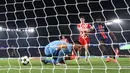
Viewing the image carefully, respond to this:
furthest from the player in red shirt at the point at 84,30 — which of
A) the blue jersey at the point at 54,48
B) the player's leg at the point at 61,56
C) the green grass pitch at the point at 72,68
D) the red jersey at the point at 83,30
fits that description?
the green grass pitch at the point at 72,68

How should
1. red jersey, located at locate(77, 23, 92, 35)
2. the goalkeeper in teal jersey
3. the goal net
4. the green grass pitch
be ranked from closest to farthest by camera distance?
the green grass pitch → the goal net → the goalkeeper in teal jersey → red jersey, located at locate(77, 23, 92, 35)

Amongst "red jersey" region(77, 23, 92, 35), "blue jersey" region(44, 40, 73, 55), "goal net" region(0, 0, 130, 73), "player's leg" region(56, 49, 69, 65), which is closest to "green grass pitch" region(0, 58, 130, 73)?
"goal net" region(0, 0, 130, 73)

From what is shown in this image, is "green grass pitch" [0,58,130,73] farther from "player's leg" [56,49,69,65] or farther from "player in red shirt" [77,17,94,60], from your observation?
"player in red shirt" [77,17,94,60]

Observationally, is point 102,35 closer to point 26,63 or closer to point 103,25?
point 103,25

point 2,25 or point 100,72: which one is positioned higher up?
point 2,25

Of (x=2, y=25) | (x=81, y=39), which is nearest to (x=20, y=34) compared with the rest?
(x=2, y=25)

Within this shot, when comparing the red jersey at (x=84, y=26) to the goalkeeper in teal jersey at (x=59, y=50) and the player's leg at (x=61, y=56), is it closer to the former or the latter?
the goalkeeper in teal jersey at (x=59, y=50)

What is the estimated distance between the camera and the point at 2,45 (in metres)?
12.3

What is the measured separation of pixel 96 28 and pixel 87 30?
23 cm

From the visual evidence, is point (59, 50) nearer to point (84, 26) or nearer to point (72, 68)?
point (84, 26)

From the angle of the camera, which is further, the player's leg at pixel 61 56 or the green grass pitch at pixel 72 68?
the player's leg at pixel 61 56

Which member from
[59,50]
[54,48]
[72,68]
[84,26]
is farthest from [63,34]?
[72,68]

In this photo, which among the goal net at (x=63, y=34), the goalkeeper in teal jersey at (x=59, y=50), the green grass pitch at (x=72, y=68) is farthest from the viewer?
the goalkeeper in teal jersey at (x=59, y=50)

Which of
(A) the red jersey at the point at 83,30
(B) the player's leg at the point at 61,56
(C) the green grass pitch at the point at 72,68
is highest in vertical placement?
(A) the red jersey at the point at 83,30
